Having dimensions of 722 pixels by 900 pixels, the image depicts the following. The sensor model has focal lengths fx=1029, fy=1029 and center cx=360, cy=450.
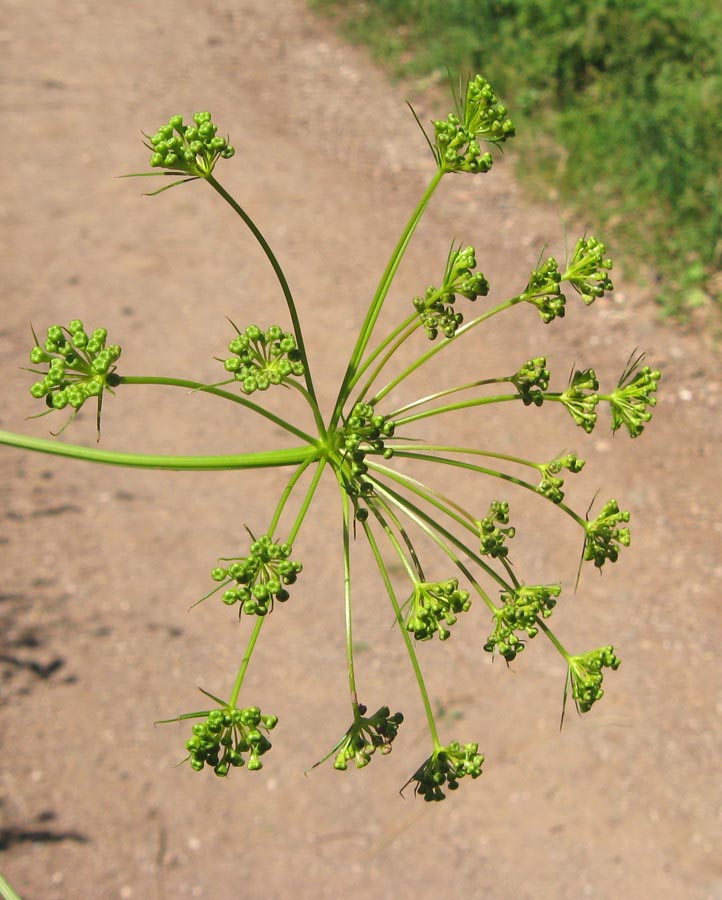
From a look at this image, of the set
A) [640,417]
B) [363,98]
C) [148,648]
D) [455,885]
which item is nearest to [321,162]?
[363,98]

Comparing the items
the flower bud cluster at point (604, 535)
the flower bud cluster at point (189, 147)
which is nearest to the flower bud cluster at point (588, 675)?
the flower bud cluster at point (604, 535)

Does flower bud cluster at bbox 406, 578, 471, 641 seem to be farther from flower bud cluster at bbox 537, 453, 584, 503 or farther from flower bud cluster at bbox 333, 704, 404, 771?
flower bud cluster at bbox 537, 453, 584, 503

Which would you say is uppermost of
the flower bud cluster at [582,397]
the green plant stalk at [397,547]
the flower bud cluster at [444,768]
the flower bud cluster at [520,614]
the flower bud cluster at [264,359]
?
the flower bud cluster at [264,359]

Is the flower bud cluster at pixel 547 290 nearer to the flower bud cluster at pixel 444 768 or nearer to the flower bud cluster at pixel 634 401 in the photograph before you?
the flower bud cluster at pixel 634 401

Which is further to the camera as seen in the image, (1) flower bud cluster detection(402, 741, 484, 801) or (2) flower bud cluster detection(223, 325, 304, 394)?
(1) flower bud cluster detection(402, 741, 484, 801)

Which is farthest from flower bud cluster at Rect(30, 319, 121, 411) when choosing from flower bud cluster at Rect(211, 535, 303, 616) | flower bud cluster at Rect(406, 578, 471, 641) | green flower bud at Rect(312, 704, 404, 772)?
green flower bud at Rect(312, 704, 404, 772)

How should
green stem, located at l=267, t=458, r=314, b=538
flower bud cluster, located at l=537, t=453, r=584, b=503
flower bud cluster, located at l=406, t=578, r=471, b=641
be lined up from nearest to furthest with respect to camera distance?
green stem, located at l=267, t=458, r=314, b=538
flower bud cluster, located at l=406, t=578, r=471, b=641
flower bud cluster, located at l=537, t=453, r=584, b=503

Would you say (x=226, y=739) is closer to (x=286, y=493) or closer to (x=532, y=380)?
(x=286, y=493)
